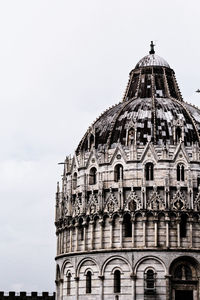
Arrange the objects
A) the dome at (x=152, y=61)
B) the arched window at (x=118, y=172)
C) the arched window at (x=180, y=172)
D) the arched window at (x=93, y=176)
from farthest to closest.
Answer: the dome at (x=152, y=61) < the arched window at (x=93, y=176) < the arched window at (x=118, y=172) < the arched window at (x=180, y=172)

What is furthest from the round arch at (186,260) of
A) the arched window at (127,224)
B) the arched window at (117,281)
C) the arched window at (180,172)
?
the arched window at (180,172)

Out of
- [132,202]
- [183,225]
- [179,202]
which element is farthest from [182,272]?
[132,202]

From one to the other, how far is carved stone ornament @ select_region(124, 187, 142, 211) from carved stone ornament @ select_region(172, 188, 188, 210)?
360 cm

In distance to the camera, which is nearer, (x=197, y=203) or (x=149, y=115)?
(x=197, y=203)

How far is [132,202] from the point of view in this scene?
224 feet

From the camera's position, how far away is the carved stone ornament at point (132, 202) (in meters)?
67.9

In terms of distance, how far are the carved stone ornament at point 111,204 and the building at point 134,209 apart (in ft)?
0.34

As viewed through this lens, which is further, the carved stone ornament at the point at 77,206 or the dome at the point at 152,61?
the dome at the point at 152,61

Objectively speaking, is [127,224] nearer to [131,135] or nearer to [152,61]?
[131,135]

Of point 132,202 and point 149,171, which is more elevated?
point 149,171

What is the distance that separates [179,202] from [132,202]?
485 centimetres

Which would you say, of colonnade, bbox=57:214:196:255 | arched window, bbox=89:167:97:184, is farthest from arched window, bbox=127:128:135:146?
colonnade, bbox=57:214:196:255

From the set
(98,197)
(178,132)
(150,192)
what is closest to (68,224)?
(98,197)

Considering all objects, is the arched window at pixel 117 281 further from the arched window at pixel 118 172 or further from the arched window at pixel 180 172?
the arched window at pixel 180 172
